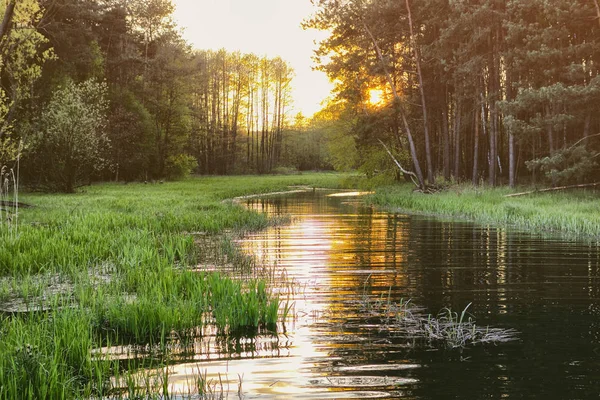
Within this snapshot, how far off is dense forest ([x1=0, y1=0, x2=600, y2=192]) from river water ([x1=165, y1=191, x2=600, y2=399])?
1050 centimetres

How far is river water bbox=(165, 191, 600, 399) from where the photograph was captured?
493cm

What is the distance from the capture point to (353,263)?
1180 cm

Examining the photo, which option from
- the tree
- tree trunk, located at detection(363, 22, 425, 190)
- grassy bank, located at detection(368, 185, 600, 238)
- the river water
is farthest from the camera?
tree trunk, located at detection(363, 22, 425, 190)

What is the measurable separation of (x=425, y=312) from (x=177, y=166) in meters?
54.2

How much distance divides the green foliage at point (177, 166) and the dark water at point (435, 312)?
4435 cm

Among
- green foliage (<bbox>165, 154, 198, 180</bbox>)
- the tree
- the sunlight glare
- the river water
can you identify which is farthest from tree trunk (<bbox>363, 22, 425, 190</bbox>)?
green foliage (<bbox>165, 154, 198, 180</bbox>)

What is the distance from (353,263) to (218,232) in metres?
→ 6.34

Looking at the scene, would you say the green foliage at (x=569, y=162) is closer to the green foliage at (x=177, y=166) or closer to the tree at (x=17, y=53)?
the tree at (x=17, y=53)

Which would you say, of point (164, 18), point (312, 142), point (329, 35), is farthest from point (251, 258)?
point (312, 142)

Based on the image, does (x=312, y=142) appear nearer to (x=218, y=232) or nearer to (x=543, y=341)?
(x=218, y=232)

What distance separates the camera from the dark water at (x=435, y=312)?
16.2ft

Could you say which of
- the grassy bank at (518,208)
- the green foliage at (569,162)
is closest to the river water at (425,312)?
the grassy bank at (518,208)

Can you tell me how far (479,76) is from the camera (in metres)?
31.9

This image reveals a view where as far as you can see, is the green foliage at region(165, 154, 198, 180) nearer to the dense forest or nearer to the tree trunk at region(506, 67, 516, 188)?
the dense forest
